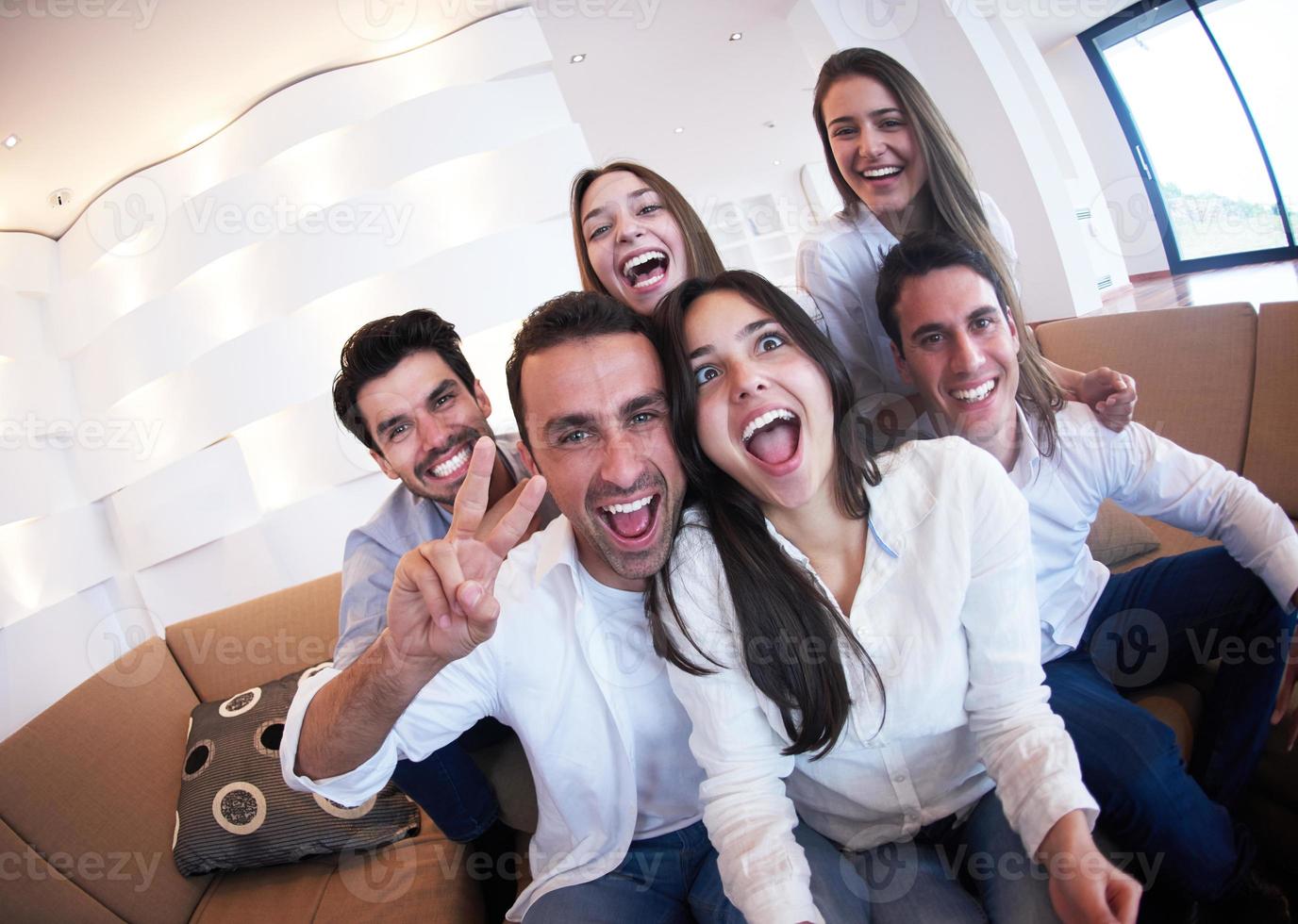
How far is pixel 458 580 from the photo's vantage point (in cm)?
96

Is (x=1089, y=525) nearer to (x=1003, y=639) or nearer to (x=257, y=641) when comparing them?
(x=1003, y=639)

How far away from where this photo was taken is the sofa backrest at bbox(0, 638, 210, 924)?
1.61 metres

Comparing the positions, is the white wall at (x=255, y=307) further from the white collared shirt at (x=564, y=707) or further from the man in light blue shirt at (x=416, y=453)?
the white collared shirt at (x=564, y=707)

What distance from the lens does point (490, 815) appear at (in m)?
1.63

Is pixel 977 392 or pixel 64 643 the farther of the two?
pixel 64 643

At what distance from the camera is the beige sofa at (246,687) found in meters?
1.57

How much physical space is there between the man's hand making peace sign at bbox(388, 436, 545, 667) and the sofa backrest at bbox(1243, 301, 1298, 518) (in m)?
1.98

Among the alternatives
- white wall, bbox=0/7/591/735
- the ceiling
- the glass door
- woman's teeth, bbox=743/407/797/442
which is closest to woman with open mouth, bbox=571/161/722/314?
woman's teeth, bbox=743/407/797/442

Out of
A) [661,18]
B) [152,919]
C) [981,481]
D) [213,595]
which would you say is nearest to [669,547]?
[981,481]

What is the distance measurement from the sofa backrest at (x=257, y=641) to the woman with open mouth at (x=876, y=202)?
1760mm

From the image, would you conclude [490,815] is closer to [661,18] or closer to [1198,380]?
[1198,380]

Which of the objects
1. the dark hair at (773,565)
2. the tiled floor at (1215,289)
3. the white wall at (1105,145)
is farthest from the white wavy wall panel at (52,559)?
the white wall at (1105,145)

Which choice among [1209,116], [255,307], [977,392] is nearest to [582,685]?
[977,392]

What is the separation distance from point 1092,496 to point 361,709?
1.44m
